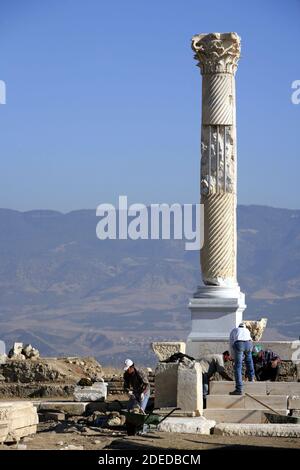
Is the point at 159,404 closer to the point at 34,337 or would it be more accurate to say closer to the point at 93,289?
the point at 34,337

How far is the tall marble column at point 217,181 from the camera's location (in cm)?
3381

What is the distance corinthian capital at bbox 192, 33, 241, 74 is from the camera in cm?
3425

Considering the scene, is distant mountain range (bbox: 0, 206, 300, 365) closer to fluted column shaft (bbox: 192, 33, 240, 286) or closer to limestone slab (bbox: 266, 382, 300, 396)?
fluted column shaft (bbox: 192, 33, 240, 286)

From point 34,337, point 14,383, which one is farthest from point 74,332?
point 14,383

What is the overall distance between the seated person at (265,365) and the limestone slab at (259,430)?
4648mm

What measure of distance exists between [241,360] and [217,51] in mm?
8151

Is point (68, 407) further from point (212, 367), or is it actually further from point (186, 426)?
point (186, 426)

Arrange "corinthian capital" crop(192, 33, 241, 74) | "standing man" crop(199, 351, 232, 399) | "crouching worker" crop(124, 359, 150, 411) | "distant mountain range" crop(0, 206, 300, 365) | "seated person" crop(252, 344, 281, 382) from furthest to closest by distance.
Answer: "distant mountain range" crop(0, 206, 300, 365) < "corinthian capital" crop(192, 33, 241, 74) < "seated person" crop(252, 344, 281, 382) < "standing man" crop(199, 351, 232, 399) < "crouching worker" crop(124, 359, 150, 411)

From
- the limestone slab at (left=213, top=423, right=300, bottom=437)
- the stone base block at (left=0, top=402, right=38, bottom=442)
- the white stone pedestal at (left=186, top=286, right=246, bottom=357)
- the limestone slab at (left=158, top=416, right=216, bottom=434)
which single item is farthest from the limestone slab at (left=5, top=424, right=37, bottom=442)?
the white stone pedestal at (left=186, top=286, right=246, bottom=357)

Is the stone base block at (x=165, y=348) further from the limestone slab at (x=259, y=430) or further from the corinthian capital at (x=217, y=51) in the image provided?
the limestone slab at (x=259, y=430)

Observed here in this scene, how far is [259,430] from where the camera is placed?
82.5ft

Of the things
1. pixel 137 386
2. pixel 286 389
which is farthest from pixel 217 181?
pixel 137 386
